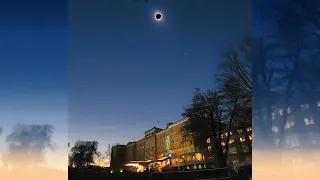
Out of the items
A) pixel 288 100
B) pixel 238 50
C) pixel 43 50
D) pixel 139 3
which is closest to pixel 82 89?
pixel 43 50

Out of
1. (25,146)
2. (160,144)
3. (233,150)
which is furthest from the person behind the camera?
(233,150)

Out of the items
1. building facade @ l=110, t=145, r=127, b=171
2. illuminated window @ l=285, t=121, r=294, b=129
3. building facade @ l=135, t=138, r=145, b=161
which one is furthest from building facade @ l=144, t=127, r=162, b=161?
illuminated window @ l=285, t=121, r=294, b=129

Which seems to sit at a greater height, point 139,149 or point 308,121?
point 308,121

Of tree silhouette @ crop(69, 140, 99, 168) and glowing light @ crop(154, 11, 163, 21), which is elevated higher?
glowing light @ crop(154, 11, 163, 21)

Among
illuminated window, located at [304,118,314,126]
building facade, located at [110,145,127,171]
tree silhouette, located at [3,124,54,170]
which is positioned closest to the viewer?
tree silhouette, located at [3,124,54,170]

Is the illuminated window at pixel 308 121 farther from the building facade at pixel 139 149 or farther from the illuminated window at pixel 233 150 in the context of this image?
the building facade at pixel 139 149

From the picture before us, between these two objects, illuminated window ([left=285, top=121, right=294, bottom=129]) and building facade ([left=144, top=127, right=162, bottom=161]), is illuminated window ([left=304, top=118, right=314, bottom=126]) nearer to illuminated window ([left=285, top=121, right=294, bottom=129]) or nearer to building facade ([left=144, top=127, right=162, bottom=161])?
illuminated window ([left=285, top=121, right=294, bottom=129])

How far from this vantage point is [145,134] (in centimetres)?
178

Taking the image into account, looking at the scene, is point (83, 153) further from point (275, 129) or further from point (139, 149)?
point (275, 129)

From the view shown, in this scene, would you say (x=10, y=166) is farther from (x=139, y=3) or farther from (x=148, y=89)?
(x=139, y=3)

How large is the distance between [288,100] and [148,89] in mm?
828

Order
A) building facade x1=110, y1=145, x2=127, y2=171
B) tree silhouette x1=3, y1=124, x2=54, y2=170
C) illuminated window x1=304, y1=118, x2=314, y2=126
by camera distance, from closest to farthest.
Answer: tree silhouette x1=3, y1=124, x2=54, y2=170 < building facade x1=110, y1=145, x2=127, y2=171 < illuminated window x1=304, y1=118, x2=314, y2=126

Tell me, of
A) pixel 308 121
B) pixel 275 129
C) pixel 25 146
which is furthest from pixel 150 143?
pixel 308 121

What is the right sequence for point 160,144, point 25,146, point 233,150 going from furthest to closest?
1. point 233,150
2. point 160,144
3. point 25,146
